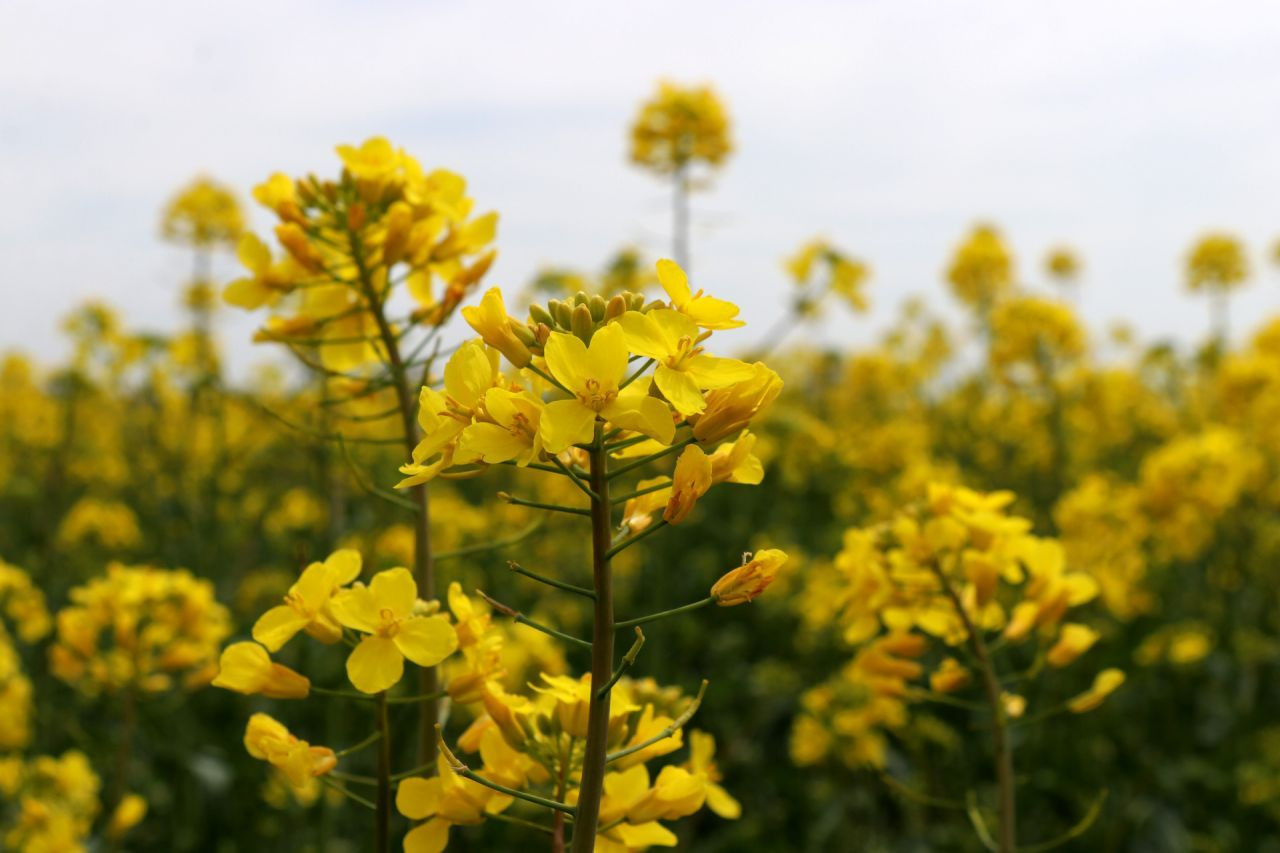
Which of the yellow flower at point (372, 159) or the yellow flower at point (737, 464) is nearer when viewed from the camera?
the yellow flower at point (737, 464)

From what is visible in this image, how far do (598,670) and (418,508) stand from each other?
744mm

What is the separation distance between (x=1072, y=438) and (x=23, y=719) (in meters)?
7.82

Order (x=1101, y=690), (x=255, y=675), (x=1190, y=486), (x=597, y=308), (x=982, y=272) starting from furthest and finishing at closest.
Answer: (x=982, y=272) → (x=1190, y=486) → (x=1101, y=690) → (x=255, y=675) → (x=597, y=308)

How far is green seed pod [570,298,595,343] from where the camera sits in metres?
1.34

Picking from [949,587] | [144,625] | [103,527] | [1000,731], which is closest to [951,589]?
[949,587]

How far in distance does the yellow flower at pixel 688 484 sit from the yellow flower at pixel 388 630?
389mm

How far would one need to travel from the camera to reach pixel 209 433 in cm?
1030

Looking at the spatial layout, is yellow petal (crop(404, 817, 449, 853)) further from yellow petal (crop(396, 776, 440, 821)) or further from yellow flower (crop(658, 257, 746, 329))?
yellow flower (crop(658, 257, 746, 329))

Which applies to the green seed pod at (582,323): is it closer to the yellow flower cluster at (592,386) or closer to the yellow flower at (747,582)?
the yellow flower cluster at (592,386)

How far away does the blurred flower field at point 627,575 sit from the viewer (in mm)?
1420

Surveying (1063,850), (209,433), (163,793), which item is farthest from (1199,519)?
(209,433)

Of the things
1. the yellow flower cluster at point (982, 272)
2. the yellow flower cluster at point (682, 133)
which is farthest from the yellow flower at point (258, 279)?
the yellow flower cluster at point (982, 272)

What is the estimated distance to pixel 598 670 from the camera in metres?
1.28

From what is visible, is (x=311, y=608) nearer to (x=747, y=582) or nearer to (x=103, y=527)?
(x=747, y=582)
